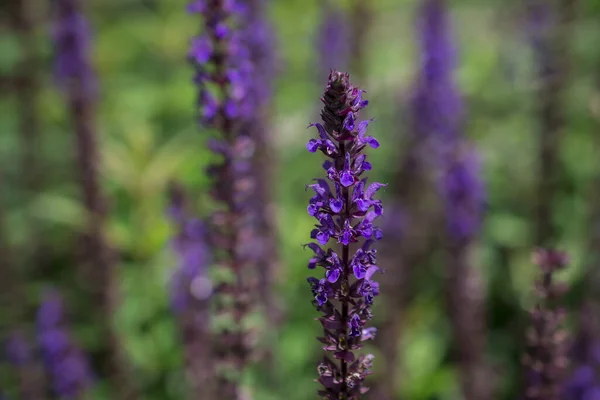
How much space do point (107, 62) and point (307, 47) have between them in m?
2.32

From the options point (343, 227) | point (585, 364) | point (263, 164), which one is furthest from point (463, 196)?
point (343, 227)

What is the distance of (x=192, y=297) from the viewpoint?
425cm

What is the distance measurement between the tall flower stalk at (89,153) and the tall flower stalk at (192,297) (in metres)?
0.77

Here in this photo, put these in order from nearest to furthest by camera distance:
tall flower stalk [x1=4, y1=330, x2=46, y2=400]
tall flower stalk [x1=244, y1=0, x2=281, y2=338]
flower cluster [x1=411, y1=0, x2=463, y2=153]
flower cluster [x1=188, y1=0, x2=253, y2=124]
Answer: flower cluster [x1=188, y1=0, x2=253, y2=124] < tall flower stalk [x1=4, y1=330, x2=46, y2=400] < tall flower stalk [x1=244, y1=0, x2=281, y2=338] < flower cluster [x1=411, y1=0, x2=463, y2=153]

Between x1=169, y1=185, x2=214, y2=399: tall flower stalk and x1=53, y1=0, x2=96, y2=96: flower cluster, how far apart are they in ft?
3.81

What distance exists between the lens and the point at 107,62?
26.1 feet

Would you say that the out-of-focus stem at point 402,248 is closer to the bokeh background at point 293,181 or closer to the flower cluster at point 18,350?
the bokeh background at point 293,181

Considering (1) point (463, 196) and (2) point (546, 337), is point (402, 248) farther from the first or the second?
(2) point (546, 337)

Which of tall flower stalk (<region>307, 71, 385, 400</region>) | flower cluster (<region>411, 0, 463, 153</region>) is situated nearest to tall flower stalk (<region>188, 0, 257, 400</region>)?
tall flower stalk (<region>307, 71, 385, 400</region>)

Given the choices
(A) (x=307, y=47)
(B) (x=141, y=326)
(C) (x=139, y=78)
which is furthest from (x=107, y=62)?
(B) (x=141, y=326)

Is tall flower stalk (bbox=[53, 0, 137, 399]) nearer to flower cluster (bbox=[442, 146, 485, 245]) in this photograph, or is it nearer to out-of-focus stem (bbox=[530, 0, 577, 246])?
flower cluster (bbox=[442, 146, 485, 245])

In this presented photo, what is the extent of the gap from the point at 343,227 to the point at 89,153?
319 cm

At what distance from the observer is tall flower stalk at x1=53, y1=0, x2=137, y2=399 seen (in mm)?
4891

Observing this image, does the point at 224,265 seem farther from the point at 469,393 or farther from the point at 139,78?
the point at 139,78
